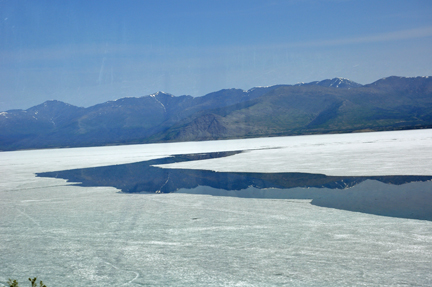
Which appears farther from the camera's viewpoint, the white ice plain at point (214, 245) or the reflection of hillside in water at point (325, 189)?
the reflection of hillside in water at point (325, 189)

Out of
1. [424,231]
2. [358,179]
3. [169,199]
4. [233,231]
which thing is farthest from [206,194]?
[424,231]

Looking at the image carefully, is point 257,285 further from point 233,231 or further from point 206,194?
point 206,194

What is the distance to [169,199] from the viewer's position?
15797mm

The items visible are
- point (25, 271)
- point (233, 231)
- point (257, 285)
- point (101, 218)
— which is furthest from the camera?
point (101, 218)

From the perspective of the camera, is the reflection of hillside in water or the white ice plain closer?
the white ice plain

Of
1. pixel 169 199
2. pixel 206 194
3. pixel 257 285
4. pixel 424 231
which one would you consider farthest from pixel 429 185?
pixel 257 285

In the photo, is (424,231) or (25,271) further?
(424,231)

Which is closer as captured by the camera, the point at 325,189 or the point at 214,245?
the point at 214,245

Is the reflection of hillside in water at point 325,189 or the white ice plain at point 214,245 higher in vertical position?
the reflection of hillside in water at point 325,189

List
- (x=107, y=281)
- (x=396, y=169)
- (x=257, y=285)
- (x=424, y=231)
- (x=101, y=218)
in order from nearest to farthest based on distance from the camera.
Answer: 1. (x=257, y=285)
2. (x=107, y=281)
3. (x=424, y=231)
4. (x=101, y=218)
5. (x=396, y=169)

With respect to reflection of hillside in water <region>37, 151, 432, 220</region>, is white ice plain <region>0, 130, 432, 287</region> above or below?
below

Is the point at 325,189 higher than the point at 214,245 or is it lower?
higher

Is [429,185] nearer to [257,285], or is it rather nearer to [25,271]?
[257,285]

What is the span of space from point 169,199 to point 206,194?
6.18 ft
